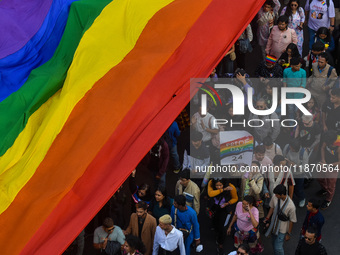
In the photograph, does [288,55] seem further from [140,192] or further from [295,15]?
[140,192]

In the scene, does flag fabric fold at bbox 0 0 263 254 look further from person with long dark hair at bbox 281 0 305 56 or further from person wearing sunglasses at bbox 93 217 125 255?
person with long dark hair at bbox 281 0 305 56

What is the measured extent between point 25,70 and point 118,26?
150 centimetres

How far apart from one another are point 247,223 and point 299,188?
5.32 feet

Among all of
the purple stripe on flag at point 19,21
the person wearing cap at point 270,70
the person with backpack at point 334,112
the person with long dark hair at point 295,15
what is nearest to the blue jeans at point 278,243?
the person with backpack at point 334,112

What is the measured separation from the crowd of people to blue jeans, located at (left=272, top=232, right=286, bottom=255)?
0.05 feet

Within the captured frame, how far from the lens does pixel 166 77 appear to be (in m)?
10.2

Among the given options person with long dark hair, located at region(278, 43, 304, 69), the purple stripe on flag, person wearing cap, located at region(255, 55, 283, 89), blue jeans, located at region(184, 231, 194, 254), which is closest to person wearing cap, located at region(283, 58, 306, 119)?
person wearing cap, located at region(255, 55, 283, 89)

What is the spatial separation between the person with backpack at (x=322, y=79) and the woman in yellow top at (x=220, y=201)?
2.75 meters

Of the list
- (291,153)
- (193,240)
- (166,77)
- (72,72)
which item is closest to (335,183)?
(291,153)

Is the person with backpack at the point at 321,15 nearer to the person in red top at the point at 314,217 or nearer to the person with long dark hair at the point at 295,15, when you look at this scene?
the person with long dark hair at the point at 295,15

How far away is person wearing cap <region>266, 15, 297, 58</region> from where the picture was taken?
14312mm

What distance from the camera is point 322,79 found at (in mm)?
13312

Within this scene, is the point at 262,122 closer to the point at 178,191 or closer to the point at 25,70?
the point at 178,191

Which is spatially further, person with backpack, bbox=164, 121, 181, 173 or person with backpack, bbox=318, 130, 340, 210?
person with backpack, bbox=164, 121, 181, 173
